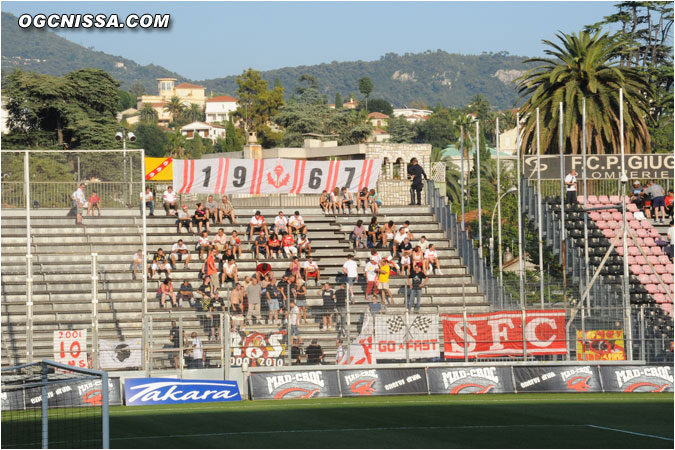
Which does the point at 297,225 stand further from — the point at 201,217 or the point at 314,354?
the point at 314,354

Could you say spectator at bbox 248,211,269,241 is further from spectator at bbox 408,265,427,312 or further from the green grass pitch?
the green grass pitch

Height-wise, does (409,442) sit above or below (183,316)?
below

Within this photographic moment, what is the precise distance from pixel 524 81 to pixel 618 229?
17.1 meters

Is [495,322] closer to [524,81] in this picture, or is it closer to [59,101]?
[524,81]

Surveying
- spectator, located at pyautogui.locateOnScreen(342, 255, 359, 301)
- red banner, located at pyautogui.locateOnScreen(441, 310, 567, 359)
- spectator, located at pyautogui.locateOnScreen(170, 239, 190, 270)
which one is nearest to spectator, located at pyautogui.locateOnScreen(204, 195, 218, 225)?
spectator, located at pyautogui.locateOnScreen(170, 239, 190, 270)

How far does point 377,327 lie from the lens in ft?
81.8

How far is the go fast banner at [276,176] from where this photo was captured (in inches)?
1375

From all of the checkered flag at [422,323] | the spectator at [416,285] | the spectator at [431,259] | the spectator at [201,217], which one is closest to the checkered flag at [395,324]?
the checkered flag at [422,323]

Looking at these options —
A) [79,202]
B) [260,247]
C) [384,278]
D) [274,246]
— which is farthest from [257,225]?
[79,202]

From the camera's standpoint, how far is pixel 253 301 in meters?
25.1

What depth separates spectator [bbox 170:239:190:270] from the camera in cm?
3028

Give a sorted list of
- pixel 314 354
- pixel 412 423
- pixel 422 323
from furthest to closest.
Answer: pixel 422 323, pixel 314 354, pixel 412 423

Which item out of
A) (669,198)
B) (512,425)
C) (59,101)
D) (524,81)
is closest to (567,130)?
(524,81)

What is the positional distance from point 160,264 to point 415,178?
1082cm
